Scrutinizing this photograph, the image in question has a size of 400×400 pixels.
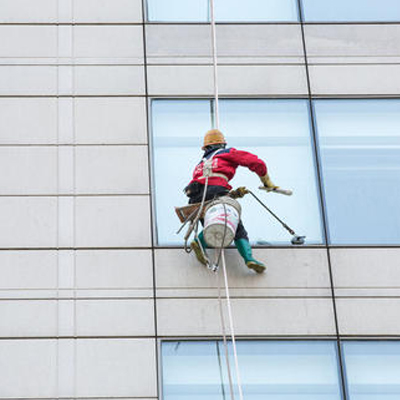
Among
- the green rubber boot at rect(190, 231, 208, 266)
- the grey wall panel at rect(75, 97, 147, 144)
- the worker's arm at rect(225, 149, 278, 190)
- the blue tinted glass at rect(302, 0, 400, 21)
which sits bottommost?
the green rubber boot at rect(190, 231, 208, 266)

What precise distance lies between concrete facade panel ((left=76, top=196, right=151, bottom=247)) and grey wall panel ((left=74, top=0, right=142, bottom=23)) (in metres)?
2.69

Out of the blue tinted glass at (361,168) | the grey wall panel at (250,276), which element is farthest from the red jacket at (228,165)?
the blue tinted glass at (361,168)

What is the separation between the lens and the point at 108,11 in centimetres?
1511

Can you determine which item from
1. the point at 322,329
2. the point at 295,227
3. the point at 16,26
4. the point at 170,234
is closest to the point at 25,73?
the point at 16,26

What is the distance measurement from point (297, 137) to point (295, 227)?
1.29 metres

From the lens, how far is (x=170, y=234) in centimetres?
1359

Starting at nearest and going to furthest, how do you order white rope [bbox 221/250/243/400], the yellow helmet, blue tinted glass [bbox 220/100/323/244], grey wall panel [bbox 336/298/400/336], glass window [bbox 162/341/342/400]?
1. white rope [bbox 221/250/243/400]
2. glass window [bbox 162/341/342/400]
3. grey wall panel [bbox 336/298/400/336]
4. the yellow helmet
5. blue tinted glass [bbox 220/100/323/244]

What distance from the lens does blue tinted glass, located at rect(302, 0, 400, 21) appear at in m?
15.3

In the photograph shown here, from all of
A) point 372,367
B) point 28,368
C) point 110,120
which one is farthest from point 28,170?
point 372,367

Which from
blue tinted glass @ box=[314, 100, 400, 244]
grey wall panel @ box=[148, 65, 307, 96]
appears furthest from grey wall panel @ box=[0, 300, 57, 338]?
blue tinted glass @ box=[314, 100, 400, 244]

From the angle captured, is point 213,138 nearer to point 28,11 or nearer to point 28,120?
point 28,120

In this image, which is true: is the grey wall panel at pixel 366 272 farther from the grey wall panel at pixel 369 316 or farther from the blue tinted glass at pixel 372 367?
the blue tinted glass at pixel 372 367

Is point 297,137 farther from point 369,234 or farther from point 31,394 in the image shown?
point 31,394

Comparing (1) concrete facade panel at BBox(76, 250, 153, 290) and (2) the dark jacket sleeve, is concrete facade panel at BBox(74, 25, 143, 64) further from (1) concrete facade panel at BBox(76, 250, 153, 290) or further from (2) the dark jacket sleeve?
(1) concrete facade panel at BBox(76, 250, 153, 290)
